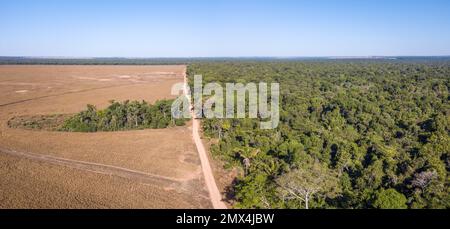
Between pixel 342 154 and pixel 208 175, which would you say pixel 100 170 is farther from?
pixel 342 154

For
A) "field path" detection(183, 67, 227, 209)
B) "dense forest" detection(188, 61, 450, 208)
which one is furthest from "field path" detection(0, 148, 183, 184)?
"dense forest" detection(188, 61, 450, 208)

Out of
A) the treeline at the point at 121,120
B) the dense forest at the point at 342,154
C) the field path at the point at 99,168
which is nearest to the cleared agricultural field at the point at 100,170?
the field path at the point at 99,168

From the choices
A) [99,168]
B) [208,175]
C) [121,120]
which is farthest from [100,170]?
[121,120]

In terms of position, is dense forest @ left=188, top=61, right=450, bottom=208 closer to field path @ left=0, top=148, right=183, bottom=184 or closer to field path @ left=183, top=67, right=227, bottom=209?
field path @ left=183, top=67, right=227, bottom=209

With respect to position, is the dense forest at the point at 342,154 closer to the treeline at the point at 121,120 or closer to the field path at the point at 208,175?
the field path at the point at 208,175
